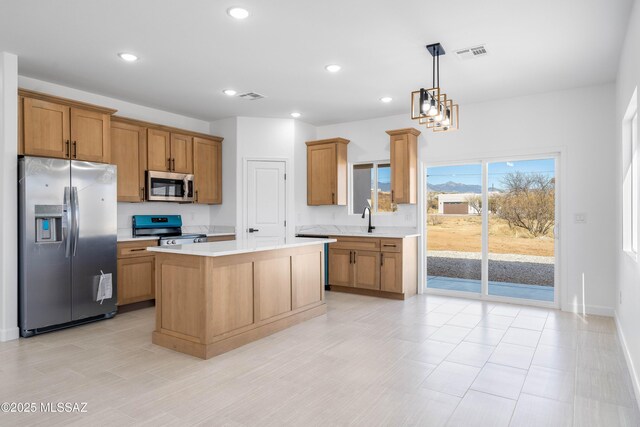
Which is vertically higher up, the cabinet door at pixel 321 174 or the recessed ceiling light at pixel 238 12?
the recessed ceiling light at pixel 238 12

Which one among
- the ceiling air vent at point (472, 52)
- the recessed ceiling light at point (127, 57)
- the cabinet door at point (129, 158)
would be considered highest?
the recessed ceiling light at point (127, 57)

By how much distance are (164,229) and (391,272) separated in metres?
3.21

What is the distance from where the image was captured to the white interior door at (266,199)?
6277mm

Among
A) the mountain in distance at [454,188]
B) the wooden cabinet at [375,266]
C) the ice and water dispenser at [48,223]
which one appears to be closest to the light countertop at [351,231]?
the wooden cabinet at [375,266]

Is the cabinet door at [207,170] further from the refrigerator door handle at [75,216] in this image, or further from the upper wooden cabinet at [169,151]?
the refrigerator door handle at [75,216]

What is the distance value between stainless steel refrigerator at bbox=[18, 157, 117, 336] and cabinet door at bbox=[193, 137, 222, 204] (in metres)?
1.60

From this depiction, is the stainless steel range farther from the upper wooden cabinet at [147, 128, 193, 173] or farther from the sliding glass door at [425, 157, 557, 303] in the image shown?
the sliding glass door at [425, 157, 557, 303]

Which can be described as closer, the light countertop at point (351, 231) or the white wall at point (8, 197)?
the white wall at point (8, 197)

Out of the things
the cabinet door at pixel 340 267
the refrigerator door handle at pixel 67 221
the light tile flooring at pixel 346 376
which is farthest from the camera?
the cabinet door at pixel 340 267

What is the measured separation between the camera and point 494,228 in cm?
544

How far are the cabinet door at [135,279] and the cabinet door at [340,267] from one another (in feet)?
8.21

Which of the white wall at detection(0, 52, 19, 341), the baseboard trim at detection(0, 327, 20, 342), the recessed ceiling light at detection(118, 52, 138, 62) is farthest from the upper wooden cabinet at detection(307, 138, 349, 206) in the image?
the baseboard trim at detection(0, 327, 20, 342)

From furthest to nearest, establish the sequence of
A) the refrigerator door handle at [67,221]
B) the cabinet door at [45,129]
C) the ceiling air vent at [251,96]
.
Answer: the ceiling air vent at [251,96] < the refrigerator door handle at [67,221] < the cabinet door at [45,129]

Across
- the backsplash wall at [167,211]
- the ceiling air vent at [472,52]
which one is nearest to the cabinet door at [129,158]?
the backsplash wall at [167,211]
